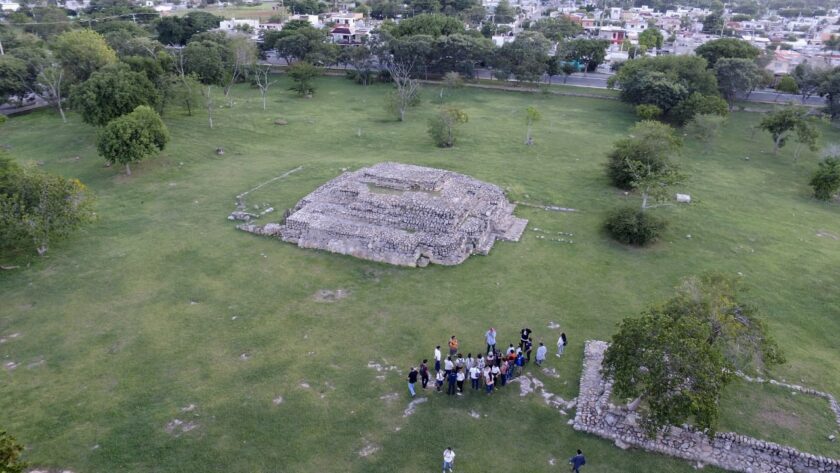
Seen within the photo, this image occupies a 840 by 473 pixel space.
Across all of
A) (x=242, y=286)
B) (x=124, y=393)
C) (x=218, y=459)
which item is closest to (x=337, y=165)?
(x=242, y=286)

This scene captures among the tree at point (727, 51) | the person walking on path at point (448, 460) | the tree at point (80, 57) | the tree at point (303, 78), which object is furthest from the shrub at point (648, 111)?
the tree at point (80, 57)

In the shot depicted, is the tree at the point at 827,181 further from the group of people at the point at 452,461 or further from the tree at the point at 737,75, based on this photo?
the group of people at the point at 452,461

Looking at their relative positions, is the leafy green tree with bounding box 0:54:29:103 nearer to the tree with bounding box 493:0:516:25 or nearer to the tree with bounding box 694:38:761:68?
the tree with bounding box 694:38:761:68

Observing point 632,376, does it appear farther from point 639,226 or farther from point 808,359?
point 639,226

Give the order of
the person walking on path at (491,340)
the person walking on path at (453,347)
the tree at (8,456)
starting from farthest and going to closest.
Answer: the person walking on path at (491,340), the person walking on path at (453,347), the tree at (8,456)

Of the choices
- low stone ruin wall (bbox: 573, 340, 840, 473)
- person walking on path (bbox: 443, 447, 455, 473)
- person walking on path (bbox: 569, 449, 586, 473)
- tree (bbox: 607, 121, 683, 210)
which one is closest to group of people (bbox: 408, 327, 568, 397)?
low stone ruin wall (bbox: 573, 340, 840, 473)

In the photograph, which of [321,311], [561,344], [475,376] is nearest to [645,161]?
[561,344]

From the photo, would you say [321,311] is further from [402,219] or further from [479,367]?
[402,219]
